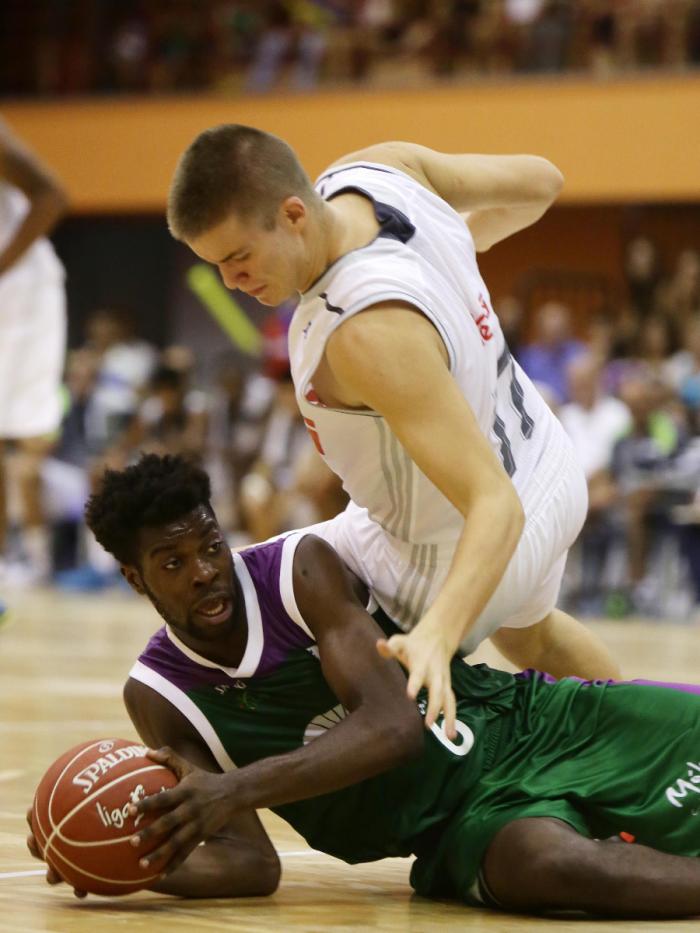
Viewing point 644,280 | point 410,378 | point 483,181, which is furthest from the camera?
point 644,280

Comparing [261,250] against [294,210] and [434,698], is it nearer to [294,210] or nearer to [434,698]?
[294,210]

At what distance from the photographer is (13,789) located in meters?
4.25

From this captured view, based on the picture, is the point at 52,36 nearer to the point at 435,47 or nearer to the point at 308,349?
the point at 435,47

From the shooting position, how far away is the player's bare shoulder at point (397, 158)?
367 cm

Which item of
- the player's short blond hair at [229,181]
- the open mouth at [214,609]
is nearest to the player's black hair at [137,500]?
the open mouth at [214,609]

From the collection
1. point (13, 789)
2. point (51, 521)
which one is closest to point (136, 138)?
point (51, 521)

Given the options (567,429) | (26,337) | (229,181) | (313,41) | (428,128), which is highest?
(229,181)

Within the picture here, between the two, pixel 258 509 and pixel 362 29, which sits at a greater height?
pixel 362 29

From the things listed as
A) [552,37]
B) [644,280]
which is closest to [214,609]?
[644,280]

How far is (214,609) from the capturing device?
3111 millimetres

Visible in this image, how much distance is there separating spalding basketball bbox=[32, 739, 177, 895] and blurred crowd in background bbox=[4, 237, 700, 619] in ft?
24.3

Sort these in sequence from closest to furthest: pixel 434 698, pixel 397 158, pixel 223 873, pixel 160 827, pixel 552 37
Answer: pixel 434 698 → pixel 160 827 → pixel 223 873 → pixel 397 158 → pixel 552 37

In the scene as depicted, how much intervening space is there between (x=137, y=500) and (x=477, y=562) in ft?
2.29

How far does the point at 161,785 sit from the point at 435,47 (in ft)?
45.7
